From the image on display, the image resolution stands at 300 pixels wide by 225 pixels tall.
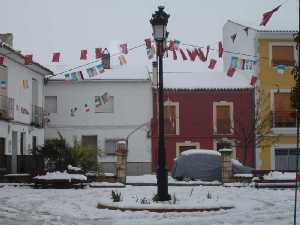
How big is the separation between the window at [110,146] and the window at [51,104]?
11.5 feet

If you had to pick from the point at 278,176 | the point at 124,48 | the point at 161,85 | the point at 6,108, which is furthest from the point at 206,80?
the point at 161,85

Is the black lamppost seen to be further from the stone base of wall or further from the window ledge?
the window ledge

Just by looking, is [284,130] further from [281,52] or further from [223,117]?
[281,52]

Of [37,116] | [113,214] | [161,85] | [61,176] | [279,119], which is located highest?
[161,85]

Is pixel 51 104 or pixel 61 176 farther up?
pixel 51 104

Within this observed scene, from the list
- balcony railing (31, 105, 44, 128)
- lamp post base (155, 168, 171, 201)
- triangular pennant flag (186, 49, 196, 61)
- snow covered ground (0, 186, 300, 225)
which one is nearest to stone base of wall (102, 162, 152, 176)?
balcony railing (31, 105, 44, 128)

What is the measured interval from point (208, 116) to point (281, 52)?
5.49 meters

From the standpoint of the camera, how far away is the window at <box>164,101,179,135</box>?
35.3 metres

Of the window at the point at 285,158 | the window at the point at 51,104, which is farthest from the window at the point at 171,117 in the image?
the window at the point at 51,104

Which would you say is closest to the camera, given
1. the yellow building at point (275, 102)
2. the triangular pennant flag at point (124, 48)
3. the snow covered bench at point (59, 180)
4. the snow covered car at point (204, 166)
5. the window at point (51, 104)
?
the snow covered bench at point (59, 180)

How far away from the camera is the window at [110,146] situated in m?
34.7

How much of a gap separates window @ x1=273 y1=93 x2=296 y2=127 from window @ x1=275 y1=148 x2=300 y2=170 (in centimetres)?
148

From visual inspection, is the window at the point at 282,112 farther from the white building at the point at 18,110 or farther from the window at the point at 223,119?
the white building at the point at 18,110

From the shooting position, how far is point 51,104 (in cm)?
3509
